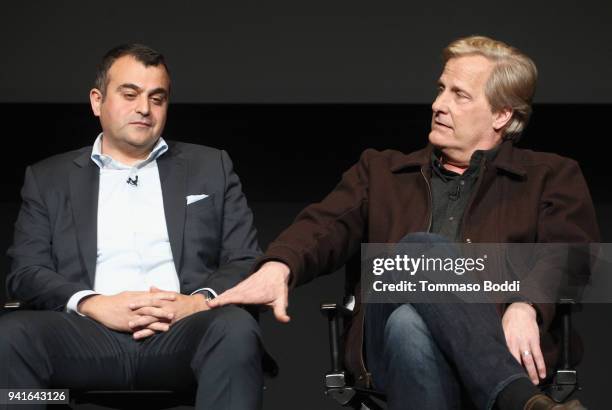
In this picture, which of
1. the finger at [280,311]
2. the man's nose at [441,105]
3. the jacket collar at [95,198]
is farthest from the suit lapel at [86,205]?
the man's nose at [441,105]

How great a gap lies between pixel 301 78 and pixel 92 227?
1391 mm

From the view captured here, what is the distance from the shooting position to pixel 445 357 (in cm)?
283

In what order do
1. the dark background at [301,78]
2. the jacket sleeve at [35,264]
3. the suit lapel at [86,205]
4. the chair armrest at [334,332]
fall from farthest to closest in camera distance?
the dark background at [301,78], the suit lapel at [86,205], the jacket sleeve at [35,264], the chair armrest at [334,332]

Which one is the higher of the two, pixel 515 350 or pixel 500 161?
pixel 500 161

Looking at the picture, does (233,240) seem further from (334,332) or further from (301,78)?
(301,78)

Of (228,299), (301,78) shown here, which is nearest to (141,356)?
(228,299)

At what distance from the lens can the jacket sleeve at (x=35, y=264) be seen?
329 cm

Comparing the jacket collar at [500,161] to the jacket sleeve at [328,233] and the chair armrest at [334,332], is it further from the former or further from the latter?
the chair armrest at [334,332]

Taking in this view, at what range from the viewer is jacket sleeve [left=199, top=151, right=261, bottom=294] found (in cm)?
338

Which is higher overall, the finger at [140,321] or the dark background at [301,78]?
the dark background at [301,78]

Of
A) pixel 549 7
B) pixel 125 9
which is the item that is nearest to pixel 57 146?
pixel 125 9

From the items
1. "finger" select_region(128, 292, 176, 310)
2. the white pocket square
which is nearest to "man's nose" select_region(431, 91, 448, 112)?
the white pocket square

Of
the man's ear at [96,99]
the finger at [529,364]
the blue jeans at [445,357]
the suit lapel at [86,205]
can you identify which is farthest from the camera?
the man's ear at [96,99]

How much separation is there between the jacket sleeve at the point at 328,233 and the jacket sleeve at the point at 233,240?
6.9 inches
